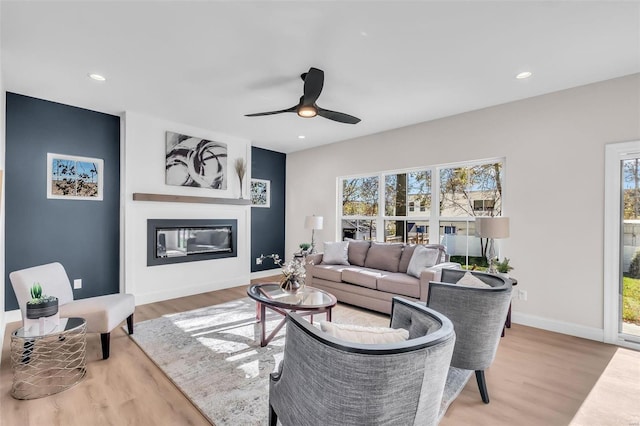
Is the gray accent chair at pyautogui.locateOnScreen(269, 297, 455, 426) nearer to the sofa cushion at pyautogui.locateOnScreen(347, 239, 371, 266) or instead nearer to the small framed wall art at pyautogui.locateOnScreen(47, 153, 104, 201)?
the sofa cushion at pyautogui.locateOnScreen(347, 239, 371, 266)

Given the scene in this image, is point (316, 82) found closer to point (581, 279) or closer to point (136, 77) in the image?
point (136, 77)

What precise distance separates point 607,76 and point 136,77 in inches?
192

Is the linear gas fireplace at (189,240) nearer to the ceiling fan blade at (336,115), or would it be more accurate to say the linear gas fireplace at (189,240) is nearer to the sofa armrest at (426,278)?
the ceiling fan blade at (336,115)

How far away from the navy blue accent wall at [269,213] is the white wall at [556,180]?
3610mm

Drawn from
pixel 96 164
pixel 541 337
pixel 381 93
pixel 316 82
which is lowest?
pixel 541 337

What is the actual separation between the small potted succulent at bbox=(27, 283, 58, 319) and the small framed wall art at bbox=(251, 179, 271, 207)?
3.93 meters

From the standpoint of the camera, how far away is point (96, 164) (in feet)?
13.9

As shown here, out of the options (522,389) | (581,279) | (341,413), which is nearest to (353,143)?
(581,279)

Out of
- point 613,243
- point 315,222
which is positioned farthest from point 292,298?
point 613,243

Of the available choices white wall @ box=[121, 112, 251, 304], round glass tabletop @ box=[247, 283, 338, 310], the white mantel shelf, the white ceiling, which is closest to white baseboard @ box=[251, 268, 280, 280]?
white wall @ box=[121, 112, 251, 304]

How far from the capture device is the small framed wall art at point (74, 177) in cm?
389

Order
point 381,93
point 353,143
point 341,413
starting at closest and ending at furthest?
point 341,413 < point 381,93 < point 353,143

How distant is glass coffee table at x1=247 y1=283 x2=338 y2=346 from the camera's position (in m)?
2.83

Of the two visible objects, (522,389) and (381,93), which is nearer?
(522,389)
